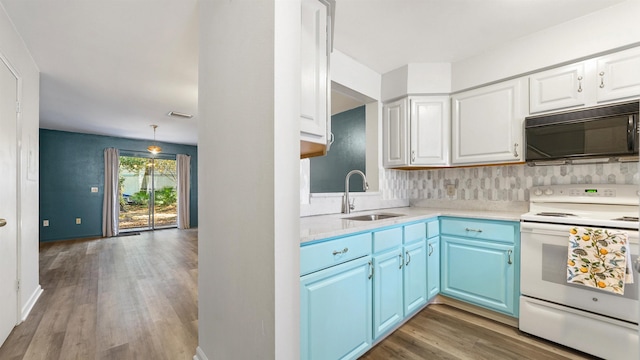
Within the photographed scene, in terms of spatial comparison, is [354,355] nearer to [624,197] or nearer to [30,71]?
[624,197]

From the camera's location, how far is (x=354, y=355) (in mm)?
1590

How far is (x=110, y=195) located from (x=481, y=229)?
726 cm

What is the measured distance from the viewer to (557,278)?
1.84 m

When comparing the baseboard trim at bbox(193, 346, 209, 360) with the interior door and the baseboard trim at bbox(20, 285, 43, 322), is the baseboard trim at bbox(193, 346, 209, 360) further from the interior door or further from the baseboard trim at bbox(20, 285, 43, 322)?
the baseboard trim at bbox(20, 285, 43, 322)

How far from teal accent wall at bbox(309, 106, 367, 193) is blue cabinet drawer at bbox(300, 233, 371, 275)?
7.60 feet

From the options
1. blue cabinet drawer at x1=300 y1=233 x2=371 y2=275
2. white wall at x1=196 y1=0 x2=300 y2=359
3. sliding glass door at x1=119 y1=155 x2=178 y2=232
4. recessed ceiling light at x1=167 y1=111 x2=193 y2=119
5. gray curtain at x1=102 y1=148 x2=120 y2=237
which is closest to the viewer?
white wall at x1=196 y1=0 x2=300 y2=359

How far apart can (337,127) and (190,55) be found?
257 centimetres

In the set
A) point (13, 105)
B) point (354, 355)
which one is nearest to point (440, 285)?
point (354, 355)

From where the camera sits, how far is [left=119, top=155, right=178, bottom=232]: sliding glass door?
6504 mm

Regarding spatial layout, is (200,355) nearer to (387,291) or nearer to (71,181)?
(387,291)

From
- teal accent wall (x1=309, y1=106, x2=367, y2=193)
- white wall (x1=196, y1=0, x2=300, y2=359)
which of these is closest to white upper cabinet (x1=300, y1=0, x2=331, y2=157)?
white wall (x1=196, y1=0, x2=300, y2=359)

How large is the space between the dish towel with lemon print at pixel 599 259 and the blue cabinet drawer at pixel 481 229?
14.8 inches

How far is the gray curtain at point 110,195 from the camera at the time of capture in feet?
19.8

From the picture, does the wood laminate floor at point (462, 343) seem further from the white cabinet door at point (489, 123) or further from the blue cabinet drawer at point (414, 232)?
the white cabinet door at point (489, 123)
